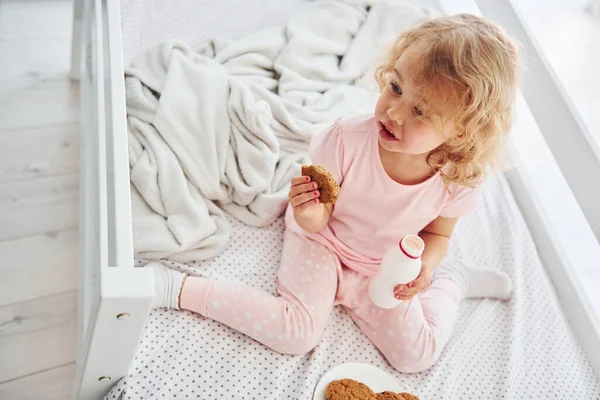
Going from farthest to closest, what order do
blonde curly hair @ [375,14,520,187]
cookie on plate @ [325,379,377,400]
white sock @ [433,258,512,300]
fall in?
1. white sock @ [433,258,512,300]
2. cookie on plate @ [325,379,377,400]
3. blonde curly hair @ [375,14,520,187]

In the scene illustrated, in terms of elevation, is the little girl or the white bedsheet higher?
the little girl

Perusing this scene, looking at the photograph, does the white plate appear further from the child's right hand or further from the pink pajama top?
the child's right hand

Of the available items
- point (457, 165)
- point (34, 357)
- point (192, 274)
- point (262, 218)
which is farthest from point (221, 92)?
point (34, 357)

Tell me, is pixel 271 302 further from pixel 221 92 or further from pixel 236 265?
pixel 221 92

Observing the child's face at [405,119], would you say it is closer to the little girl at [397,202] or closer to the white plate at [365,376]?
the little girl at [397,202]

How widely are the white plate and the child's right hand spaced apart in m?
0.29

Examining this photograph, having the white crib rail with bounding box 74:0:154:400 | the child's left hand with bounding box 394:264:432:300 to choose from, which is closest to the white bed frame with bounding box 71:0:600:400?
the white crib rail with bounding box 74:0:154:400

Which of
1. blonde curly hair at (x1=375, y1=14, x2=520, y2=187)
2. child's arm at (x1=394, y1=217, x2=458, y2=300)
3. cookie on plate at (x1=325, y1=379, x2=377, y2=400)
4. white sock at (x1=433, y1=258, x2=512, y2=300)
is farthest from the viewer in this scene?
white sock at (x1=433, y1=258, x2=512, y2=300)

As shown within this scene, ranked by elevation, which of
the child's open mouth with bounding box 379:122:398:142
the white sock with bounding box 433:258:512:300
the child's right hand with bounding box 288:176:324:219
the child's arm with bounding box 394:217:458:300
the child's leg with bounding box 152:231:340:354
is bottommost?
the white sock with bounding box 433:258:512:300

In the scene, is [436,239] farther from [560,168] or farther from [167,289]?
[167,289]

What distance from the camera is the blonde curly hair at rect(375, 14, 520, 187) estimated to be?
85 centimetres

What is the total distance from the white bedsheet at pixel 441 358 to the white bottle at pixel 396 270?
0.12m

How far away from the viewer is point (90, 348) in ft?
2.49

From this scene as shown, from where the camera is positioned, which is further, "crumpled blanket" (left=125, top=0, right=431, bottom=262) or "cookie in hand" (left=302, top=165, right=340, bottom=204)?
"crumpled blanket" (left=125, top=0, right=431, bottom=262)
